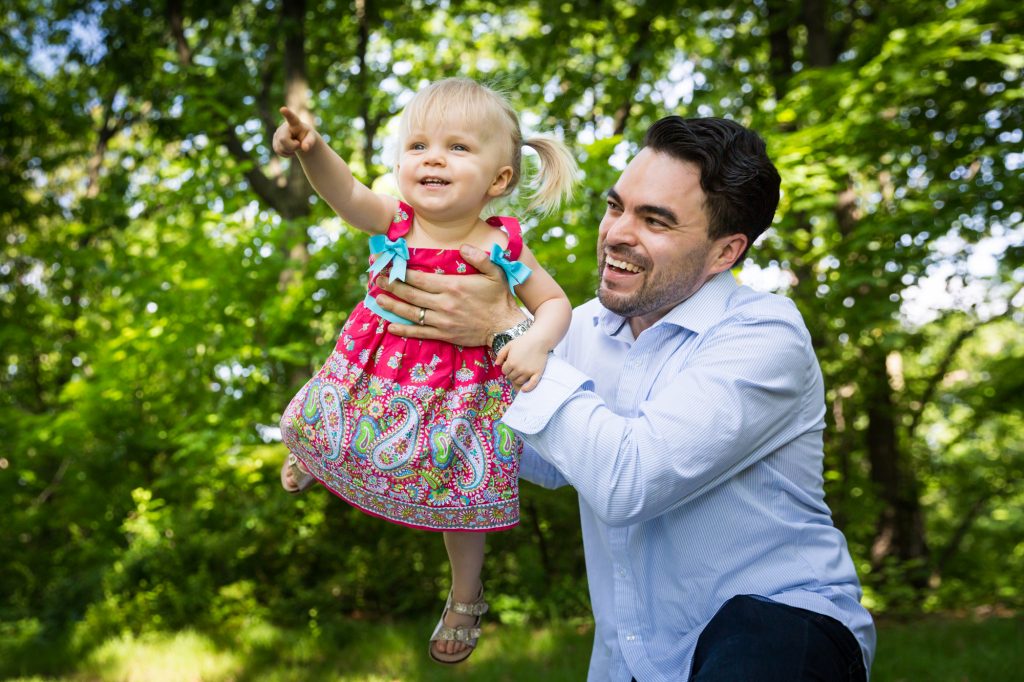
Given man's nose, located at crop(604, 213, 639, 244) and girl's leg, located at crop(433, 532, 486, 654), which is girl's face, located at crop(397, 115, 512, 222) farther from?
girl's leg, located at crop(433, 532, 486, 654)

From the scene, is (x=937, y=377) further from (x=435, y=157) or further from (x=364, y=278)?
(x=435, y=157)

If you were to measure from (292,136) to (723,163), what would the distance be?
3.33ft

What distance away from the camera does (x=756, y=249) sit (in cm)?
591

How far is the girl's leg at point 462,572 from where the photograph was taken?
2244 millimetres

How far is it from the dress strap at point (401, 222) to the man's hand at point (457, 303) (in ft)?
0.36

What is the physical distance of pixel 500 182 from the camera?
7.11 feet

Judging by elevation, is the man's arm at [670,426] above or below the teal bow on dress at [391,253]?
below

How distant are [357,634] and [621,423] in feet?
14.7

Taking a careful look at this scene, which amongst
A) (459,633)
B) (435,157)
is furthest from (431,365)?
(459,633)

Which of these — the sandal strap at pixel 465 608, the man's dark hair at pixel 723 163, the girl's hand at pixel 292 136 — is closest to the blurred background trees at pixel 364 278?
the man's dark hair at pixel 723 163

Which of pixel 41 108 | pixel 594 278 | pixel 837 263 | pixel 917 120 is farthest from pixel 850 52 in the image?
pixel 41 108

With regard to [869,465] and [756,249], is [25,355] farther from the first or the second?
[869,465]

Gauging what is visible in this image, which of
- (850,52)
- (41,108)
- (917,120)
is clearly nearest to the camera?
(917,120)

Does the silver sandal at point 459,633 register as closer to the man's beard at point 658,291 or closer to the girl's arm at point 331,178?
the man's beard at point 658,291
